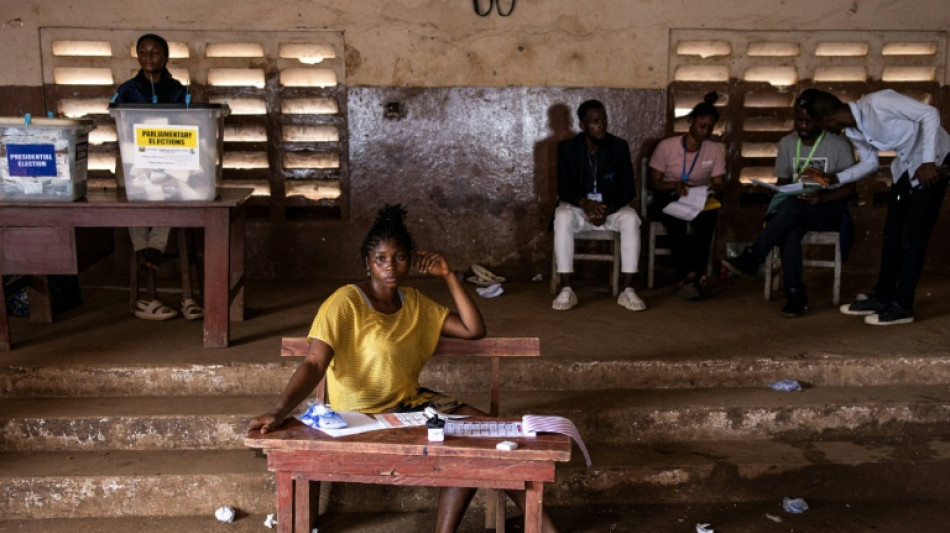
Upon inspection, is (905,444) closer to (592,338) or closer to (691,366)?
(691,366)

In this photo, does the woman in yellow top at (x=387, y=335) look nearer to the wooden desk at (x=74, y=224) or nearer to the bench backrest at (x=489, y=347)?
the bench backrest at (x=489, y=347)

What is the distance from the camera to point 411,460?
3.09 meters

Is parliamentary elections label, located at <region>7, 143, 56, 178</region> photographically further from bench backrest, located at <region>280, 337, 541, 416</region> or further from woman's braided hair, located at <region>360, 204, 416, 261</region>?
woman's braided hair, located at <region>360, 204, 416, 261</region>

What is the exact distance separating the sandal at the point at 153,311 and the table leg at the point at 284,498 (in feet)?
9.45

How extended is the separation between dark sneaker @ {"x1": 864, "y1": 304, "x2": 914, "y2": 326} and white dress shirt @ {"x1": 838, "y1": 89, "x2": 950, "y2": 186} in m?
0.78

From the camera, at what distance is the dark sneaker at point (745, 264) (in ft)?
21.3

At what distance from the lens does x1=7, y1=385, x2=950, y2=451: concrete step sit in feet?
14.7

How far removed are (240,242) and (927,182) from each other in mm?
4107

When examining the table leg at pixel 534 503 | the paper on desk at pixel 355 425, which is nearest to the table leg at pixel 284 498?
the paper on desk at pixel 355 425

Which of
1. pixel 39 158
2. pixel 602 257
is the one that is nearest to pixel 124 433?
pixel 39 158

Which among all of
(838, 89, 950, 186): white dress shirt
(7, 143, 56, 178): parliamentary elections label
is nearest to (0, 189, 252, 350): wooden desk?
(7, 143, 56, 178): parliamentary elections label

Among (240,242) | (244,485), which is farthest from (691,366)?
(240,242)

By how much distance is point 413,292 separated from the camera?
3.81 metres

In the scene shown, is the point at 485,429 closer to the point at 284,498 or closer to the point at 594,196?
the point at 284,498
